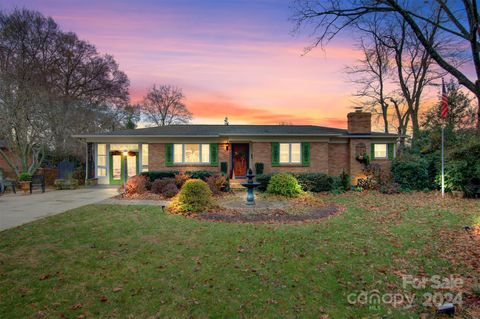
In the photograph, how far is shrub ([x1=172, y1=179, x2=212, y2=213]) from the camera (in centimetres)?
930

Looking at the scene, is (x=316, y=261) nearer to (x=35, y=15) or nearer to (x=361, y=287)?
(x=361, y=287)

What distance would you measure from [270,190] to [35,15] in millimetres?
26115

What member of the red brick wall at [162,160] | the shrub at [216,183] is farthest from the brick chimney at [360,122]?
the shrub at [216,183]

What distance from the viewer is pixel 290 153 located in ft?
56.0

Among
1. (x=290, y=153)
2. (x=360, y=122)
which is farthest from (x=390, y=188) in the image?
(x=290, y=153)

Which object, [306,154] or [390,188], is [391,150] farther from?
[306,154]

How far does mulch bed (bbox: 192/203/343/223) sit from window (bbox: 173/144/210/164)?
847 cm

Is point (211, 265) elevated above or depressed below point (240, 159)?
below

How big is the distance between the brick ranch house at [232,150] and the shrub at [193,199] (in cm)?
702

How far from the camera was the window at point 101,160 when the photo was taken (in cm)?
1783

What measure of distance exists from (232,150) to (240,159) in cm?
85

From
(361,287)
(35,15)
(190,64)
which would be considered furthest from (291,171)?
(35,15)

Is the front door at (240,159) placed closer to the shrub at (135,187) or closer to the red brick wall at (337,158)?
Result: the red brick wall at (337,158)

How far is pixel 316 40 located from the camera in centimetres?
728
